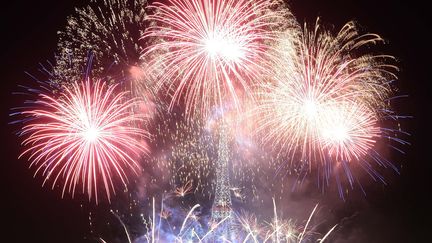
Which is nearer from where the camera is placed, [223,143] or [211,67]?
[211,67]

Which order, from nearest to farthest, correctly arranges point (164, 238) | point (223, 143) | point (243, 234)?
point (223, 143) → point (164, 238) → point (243, 234)

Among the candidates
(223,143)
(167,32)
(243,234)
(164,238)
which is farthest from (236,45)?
(243,234)

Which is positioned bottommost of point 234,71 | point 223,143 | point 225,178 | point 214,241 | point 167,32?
point 214,241

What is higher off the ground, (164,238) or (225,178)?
(225,178)

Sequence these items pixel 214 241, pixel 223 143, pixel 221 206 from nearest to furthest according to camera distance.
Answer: pixel 223 143 → pixel 221 206 → pixel 214 241

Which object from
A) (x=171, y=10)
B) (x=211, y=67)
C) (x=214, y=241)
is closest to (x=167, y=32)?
(x=171, y=10)

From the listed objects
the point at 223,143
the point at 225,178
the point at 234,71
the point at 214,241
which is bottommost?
the point at 214,241

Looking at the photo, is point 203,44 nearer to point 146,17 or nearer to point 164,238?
point 146,17

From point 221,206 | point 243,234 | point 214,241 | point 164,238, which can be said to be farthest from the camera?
point 214,241

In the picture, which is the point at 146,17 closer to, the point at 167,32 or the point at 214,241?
the point at 167,32
